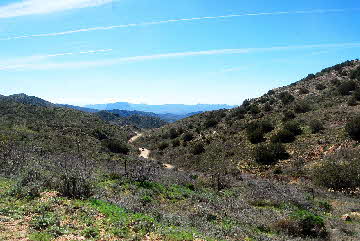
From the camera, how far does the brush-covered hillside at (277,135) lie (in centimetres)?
3503

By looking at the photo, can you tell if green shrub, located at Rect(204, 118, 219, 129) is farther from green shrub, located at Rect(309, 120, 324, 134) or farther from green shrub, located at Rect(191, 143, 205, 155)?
green shrub, located at Rect(309, 120, 324, 134)

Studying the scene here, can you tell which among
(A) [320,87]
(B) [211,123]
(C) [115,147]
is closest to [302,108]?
(A) [320,87]

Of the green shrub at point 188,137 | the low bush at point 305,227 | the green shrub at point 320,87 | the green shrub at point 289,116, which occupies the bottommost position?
the low bush at point 305,227

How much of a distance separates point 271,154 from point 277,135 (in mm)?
5005

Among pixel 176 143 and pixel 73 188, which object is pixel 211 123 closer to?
pixel 176 143

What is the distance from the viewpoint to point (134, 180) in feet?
72.6

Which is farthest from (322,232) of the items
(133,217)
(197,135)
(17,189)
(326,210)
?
(197,135)

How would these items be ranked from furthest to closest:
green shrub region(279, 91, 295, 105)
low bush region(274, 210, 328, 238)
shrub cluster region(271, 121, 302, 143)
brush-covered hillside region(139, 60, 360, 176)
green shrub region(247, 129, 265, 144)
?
green shrub region(279, 91, 295, 105), green shrub region(247, 129, 265, 144), shrub cluster region(271, 121, 302, 143), brush-covered hillside region(139, 60, 360, 176), low bush region(274, 210, 328, 238)

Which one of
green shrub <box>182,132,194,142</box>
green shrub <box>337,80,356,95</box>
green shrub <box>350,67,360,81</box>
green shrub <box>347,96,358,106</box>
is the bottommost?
green shrub <box>182,132,194,142</box>

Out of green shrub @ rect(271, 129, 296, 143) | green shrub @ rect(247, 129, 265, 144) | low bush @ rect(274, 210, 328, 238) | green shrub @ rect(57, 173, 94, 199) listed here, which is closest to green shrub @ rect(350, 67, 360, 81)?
green shrub @ rect(271, 129, 296, 143)

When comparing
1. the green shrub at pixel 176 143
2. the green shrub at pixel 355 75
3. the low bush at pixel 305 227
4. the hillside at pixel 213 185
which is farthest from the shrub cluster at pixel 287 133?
the low bush at pixel 305 227

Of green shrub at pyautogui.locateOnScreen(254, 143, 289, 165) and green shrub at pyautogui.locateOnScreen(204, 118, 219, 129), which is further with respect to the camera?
green shrub at pyautogui.locateOnScreen(204, 118, 219, 129)

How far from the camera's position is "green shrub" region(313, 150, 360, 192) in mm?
25672

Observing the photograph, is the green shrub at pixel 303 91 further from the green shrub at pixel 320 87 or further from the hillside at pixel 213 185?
the hillside at pixel 213 185
